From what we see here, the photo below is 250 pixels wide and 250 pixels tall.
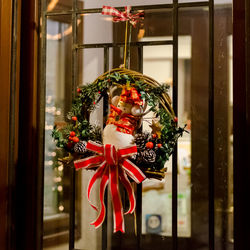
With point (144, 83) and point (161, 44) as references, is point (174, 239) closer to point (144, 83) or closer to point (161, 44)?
point (144, 83)

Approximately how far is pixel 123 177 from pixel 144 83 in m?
0.30

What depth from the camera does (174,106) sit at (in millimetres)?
1196

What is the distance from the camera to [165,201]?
1.30 metres

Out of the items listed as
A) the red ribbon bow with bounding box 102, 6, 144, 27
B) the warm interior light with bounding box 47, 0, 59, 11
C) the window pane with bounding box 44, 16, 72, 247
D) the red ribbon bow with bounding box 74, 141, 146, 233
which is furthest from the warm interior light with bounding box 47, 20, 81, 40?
the red ribbon bow with bounding box 74, 141, 146, 233

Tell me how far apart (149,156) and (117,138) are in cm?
11

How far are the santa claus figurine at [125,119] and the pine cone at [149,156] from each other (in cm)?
5

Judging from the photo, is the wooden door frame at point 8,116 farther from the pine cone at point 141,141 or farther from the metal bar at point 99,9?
the pine cone at point 141,141

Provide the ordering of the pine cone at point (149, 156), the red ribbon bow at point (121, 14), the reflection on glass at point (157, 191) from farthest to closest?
1. the reflection on glass at point (157, 191)
2. the red ribbon bow at point (121, 14)
3. the pine cone at point (149, 156)

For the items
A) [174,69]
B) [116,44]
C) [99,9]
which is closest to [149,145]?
[174,69]

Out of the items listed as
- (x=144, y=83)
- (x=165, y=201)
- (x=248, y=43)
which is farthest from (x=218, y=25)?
(x=165, y=201)

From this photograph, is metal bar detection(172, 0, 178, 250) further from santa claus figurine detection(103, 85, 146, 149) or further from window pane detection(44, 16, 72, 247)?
window pane detection(44, 16, 72, 247)

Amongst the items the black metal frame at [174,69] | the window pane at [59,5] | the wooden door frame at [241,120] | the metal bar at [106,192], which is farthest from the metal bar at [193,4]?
the window pane at [59,5]

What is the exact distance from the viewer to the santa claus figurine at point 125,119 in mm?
1013

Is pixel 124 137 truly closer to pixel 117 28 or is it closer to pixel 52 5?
pixel 117 28
